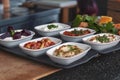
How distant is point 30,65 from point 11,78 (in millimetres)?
108

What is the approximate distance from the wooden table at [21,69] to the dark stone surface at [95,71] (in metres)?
0.03

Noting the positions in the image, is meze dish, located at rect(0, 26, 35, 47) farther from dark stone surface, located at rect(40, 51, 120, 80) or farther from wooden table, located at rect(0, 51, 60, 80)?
dark stone surface, located at rect(40, 51, 120, 80)

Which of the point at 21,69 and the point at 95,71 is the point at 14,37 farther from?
the point at 95,71

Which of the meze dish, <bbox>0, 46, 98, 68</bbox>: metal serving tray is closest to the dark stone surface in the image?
<bbox>0, 46, 98, 68</bbox>: metal serving tray

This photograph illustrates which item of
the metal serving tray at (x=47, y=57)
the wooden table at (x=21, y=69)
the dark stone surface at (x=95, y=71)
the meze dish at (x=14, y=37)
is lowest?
the dark stone surface at (x=95, y=71)

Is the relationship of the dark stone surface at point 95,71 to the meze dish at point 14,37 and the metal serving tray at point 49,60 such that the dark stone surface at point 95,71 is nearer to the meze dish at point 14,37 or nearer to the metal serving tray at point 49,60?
the metal serving tray at point 49,60

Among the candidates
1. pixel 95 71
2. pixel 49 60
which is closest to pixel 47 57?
pixel 49 60

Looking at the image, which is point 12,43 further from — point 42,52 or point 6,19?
point 6,19

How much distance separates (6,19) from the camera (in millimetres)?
1226

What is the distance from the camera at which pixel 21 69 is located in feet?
2.61

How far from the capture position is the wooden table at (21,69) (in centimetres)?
75

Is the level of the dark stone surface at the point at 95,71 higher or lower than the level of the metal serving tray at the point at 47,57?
lower

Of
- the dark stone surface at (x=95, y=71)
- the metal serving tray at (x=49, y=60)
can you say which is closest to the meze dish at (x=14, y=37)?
the metal serving tray at (x=49, y=60)

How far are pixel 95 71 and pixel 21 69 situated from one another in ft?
0.77
